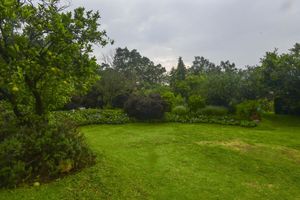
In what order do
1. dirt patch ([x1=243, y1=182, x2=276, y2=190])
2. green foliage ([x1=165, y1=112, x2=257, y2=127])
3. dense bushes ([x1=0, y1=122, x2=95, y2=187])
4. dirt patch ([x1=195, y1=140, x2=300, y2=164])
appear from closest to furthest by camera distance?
1. dense bushes ([x1=0, y1=122, x2=95, y2=187])
2. dirt patch ([x1=243, y1=182, x2=276, y2=190])
3. dirt patch ([x1=195, y1=140, x2=300, y2=164])
4. green foliage ([x1=165, y1=112, x2=257, y2=127])

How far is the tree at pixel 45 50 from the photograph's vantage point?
5938 mm

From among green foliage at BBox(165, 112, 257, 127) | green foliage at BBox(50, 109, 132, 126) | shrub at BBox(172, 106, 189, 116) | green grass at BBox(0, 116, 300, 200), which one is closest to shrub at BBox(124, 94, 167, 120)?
green foliage at BBox(50, 109, 132, 126)

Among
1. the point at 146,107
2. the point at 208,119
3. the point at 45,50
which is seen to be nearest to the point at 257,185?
the point at 45,50

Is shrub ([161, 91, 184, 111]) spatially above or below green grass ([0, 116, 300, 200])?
above

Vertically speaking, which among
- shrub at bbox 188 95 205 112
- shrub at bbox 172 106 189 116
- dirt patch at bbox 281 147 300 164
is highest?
shrub at bbox 188 95 205 112

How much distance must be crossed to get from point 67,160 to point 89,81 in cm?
185

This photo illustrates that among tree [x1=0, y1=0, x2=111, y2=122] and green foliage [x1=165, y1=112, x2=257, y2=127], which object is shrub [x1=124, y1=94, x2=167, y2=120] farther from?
tree [x1=0, y1=0, x2=111, y2=122]

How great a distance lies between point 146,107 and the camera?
601 inches

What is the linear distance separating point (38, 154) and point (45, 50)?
83.0 inches

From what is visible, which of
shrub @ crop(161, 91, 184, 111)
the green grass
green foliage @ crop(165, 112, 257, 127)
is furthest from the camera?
shrub @ crop(161, 91, 184, 111)

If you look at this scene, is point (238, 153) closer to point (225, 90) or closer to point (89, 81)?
point (89, 81)

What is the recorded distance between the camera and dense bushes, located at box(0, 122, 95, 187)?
556 cm

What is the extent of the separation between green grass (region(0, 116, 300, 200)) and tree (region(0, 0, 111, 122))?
1982mm

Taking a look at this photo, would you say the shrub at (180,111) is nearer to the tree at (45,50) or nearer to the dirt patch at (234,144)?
the dirt patch at (234,144)
